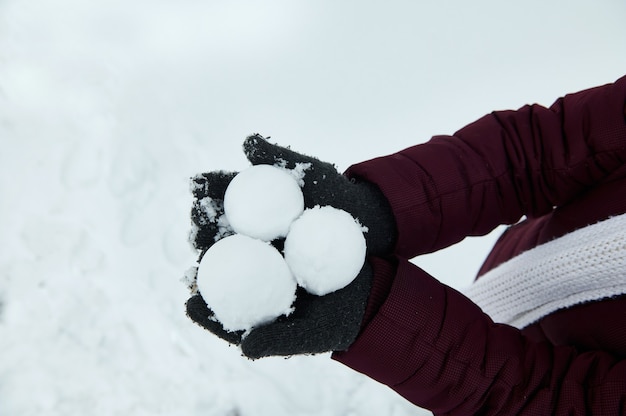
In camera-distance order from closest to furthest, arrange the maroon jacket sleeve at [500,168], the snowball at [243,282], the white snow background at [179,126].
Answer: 1. the snowball at [243,282]
2. the maroon jacket sleeve at [500,168]
3. the white snow background at [179,126]

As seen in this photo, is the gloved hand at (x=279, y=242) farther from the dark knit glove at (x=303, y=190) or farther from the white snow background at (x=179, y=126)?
the white snow background at (x=179, y=126)

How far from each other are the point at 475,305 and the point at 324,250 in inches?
9.6

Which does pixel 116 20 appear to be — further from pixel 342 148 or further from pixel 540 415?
pixel 540 415

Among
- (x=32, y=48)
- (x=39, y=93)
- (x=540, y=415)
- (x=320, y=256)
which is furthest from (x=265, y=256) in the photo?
(x=32, y=48)

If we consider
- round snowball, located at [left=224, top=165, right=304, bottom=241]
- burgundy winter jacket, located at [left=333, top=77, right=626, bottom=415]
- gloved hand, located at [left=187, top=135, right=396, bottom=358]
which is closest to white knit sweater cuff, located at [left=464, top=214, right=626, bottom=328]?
burgundy winter jacket, located at [left=333, top=77, right=626, bottom=415]

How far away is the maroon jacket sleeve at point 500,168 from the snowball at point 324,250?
0.37 feet

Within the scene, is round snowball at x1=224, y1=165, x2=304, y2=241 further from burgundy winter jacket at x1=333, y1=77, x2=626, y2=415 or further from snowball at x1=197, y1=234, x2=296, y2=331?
burgundy winter jacket at x1=333, y1=77, x2=626, y2=415

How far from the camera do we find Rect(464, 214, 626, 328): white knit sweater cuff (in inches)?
22.7

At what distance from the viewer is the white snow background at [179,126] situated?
1.07m

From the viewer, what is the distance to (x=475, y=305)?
0.63 metres

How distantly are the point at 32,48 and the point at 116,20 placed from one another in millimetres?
243

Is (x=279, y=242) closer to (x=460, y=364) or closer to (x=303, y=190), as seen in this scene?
(x=303, y=190)

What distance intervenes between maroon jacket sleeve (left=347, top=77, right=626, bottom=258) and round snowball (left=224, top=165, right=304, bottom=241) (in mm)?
138

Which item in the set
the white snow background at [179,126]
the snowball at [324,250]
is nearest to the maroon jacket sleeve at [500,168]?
the snowball at [324,250]
